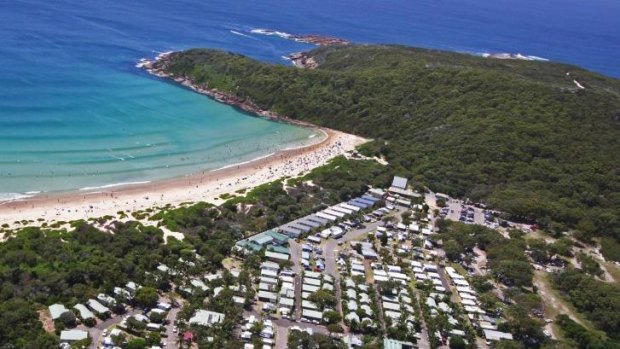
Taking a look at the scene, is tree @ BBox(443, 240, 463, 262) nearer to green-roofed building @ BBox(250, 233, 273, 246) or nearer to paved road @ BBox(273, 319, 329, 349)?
green-roofed building @ BBox(250, 233, 273, 246)

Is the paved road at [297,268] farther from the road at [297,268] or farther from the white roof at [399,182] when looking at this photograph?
the white roof at [399,182]

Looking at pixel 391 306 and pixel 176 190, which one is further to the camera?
pixel 176 190

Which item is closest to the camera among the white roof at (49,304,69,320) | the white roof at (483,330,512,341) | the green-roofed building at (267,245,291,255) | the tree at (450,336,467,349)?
the white roof at (49,304,69,320)

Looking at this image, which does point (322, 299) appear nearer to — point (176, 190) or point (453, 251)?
point (453, 251)

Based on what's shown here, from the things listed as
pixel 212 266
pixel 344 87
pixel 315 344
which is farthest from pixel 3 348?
pixel 344 87

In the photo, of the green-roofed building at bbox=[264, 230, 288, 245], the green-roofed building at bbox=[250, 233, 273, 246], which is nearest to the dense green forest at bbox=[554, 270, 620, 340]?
the green-roofed building at bbox=[264, 230, 288, 245]

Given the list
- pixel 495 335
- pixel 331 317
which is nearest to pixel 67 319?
pixel 331 317
